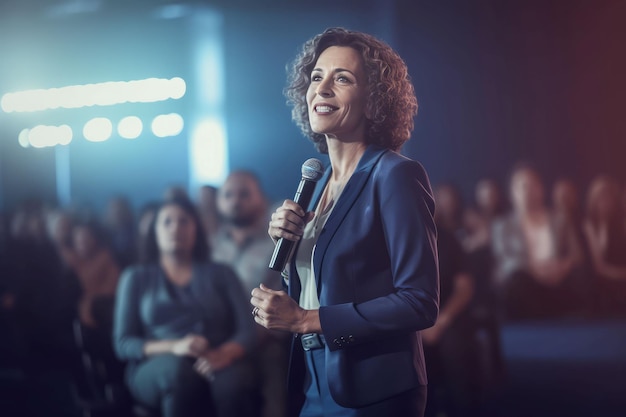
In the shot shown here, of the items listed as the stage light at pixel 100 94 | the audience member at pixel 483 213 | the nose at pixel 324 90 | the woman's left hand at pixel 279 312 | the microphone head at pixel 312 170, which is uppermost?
the stage light at pixel 100 94

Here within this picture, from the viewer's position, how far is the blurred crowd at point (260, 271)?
323 cm

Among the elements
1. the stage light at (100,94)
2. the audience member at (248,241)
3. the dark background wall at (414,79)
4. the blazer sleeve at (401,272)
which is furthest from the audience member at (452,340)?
the blazer sleeve at (401,272)

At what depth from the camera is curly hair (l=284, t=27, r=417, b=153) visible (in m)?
1.28

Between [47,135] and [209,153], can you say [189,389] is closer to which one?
[209,153]

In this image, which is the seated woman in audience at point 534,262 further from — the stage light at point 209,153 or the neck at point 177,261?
the neck at point 177,261

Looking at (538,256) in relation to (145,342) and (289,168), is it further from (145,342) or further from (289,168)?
(145,342)

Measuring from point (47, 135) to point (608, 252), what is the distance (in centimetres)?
388

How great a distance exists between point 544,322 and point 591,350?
1.33 ft

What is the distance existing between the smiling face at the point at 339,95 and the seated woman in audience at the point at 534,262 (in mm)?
3659

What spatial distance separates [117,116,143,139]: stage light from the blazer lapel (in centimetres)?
332

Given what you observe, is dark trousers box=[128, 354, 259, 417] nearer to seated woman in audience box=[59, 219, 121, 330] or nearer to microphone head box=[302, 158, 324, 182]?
seated woman in audience box=[59, 219, 121, 330]

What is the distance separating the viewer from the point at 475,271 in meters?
3.82

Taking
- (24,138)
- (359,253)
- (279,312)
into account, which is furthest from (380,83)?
(24,138)

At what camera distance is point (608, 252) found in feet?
15.9
